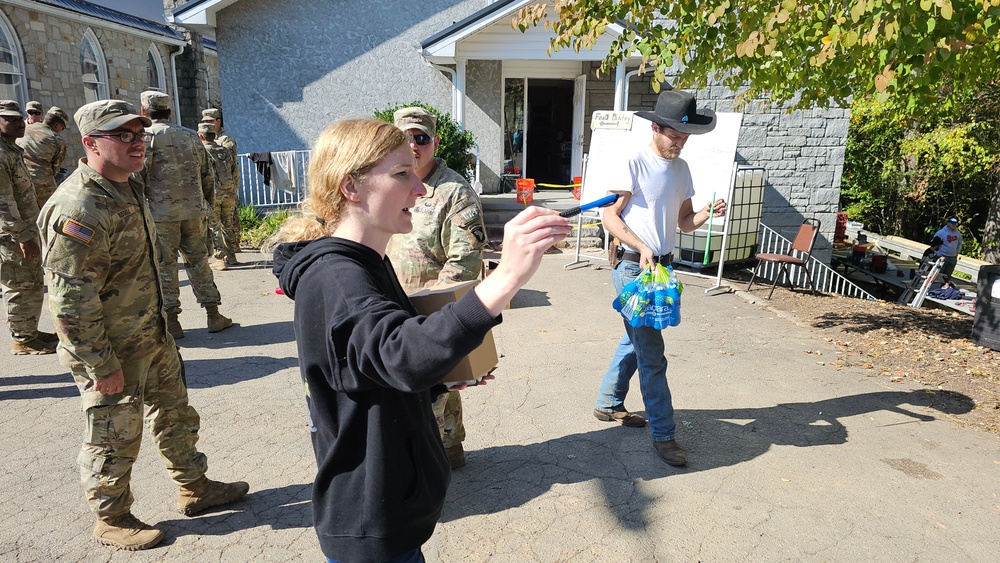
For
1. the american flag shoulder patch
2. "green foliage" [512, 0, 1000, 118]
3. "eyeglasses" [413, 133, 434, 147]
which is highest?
"green foliage" [512, 0, 1000, 118]

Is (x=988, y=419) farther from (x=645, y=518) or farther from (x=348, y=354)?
(x=348, y=354)

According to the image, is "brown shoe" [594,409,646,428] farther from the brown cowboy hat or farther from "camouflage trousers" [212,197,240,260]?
"camouflage trousers" [212,197,240,260]

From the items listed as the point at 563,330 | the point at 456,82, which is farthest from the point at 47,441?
the point at 456,82

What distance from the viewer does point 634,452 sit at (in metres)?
4.05

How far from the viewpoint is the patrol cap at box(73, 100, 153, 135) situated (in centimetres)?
315

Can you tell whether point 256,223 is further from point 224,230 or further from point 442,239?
point 442,239

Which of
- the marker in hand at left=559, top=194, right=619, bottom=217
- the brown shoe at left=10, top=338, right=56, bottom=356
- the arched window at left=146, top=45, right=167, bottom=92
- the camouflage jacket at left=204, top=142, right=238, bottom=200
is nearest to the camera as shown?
the marker in hand at left=559, top=194, right=619, bottom=217

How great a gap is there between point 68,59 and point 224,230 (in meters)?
8.55

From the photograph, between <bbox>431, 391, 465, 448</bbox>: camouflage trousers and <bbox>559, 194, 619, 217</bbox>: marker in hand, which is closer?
<bbox>559, 194, 619, 217</bbox>: marker in hand

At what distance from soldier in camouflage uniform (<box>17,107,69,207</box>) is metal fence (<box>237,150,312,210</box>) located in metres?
4.55

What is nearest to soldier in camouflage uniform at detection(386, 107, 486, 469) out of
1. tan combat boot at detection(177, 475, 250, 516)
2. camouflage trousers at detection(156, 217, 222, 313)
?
tan combat boot at detection(177, 475, 250, 516)

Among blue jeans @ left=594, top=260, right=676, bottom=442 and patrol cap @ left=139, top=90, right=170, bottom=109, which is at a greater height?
patrol cap @ left=139, top=90, right=170, bottom=109

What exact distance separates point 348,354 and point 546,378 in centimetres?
404

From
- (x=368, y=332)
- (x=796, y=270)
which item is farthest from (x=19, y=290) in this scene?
(x=796, y=270)
